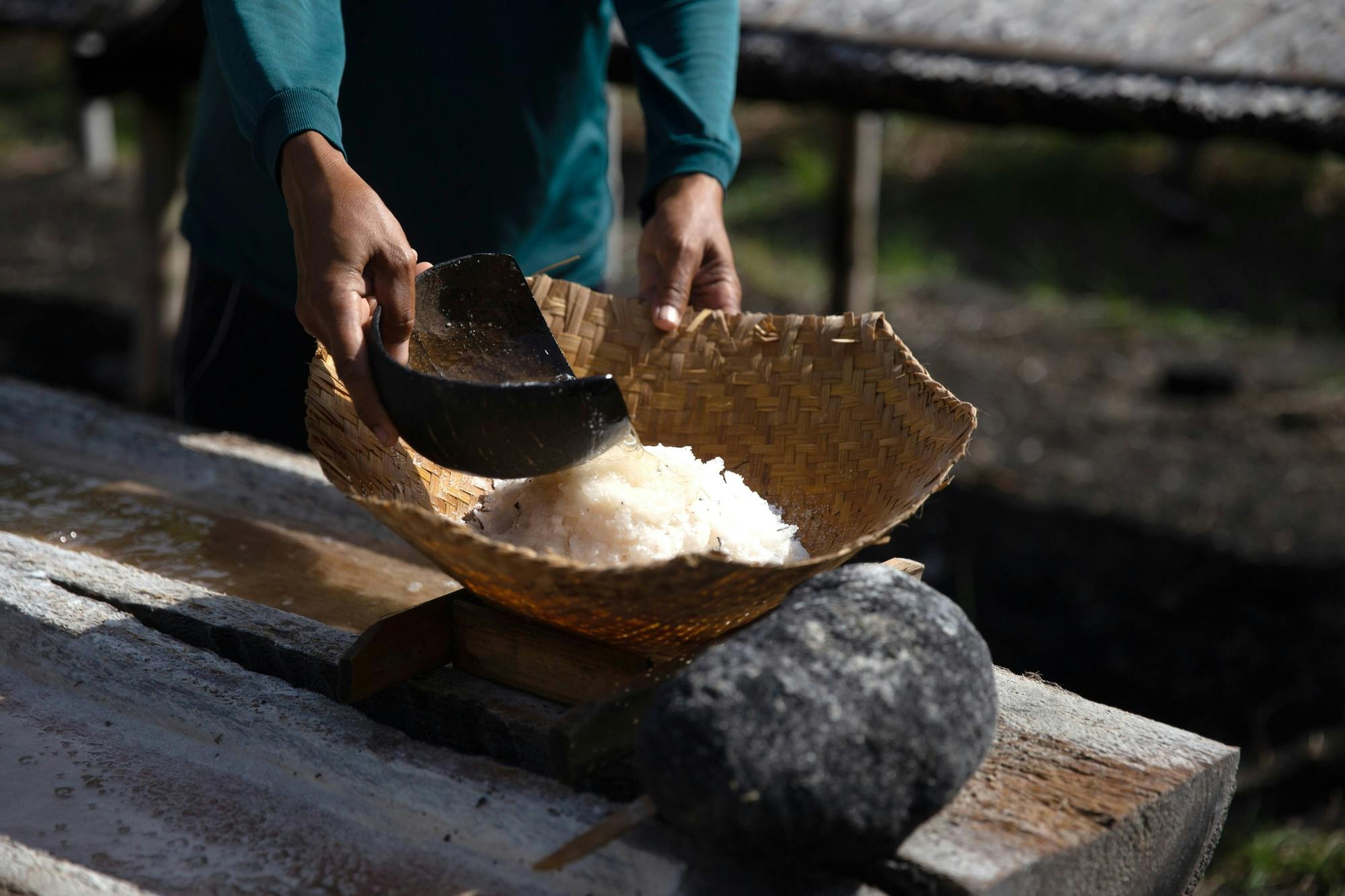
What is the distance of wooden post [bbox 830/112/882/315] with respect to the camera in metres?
5.64

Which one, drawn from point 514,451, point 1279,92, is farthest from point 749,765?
point 1279,92

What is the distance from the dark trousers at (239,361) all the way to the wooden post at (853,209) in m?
3.28

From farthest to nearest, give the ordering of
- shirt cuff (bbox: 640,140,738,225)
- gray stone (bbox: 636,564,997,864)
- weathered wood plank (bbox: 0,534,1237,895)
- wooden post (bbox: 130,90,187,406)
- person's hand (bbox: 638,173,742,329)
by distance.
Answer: wooden post (bbox: 130,90,187,406) → shirt cuff (bbox: 640,140,738,225) → person's hand (bbox: 638,173,742,329) → weathered wood plank (bbox: 0,534,1237,895) → gray stone (bbox: 636,564,997,864)

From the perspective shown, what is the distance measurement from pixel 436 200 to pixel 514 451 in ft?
3.10

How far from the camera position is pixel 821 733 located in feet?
4.31

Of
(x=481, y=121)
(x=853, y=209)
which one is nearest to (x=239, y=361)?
(x=481, y=121)

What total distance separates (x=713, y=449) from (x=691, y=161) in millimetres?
531

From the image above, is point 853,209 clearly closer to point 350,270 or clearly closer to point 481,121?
point 481,121

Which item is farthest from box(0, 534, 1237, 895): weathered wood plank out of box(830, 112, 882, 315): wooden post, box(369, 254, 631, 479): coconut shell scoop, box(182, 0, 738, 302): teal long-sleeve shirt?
box(830, 112, 882, 315): wooden post

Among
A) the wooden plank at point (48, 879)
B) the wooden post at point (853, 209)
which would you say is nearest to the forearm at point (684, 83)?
the wooden plank at point (48, 879)

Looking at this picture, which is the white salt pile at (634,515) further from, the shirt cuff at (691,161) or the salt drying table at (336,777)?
the shirt cuff at (691,161)

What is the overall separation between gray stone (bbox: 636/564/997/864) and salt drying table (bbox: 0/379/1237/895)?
0.12 meters

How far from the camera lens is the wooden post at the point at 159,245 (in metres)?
5.42

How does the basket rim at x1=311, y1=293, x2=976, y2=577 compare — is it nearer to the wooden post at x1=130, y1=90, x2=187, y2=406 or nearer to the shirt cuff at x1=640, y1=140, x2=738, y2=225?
the shirt cuff at x1=640, y1=140, x2=738, y2=225
